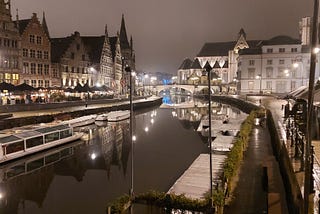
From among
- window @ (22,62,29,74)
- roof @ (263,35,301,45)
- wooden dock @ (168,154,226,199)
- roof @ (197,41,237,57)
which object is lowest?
wooden dock @ (168,154,226,199)

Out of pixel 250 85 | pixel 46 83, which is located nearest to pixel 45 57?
pixel 46 83

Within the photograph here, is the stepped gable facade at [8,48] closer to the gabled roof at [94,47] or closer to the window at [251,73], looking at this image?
the gabled roof at [94,47]

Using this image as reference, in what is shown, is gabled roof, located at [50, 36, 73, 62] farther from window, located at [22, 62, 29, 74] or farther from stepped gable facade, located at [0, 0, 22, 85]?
stepped gable facade, located at [0, 0, 22, 85]

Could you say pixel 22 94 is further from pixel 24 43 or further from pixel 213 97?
pixel 213 97

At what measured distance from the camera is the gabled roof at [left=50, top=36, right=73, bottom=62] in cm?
6033

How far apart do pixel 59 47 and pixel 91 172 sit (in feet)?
157

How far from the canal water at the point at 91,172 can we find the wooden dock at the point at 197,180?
1.82 m

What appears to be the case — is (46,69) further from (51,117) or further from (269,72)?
(269,72)

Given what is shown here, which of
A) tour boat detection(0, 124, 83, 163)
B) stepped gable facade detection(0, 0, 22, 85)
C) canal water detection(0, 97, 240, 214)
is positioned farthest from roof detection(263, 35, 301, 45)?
tour boat detection(0, 124, 83, 163)

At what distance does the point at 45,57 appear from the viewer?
181 ft

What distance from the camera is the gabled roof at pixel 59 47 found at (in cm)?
6033

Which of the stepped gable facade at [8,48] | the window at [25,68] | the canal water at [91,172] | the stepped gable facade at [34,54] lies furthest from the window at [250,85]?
the stepped gable facade at [8,48]

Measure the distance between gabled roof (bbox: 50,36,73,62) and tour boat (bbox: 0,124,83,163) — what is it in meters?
35.5

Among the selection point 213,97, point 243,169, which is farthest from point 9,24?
point 213,97
